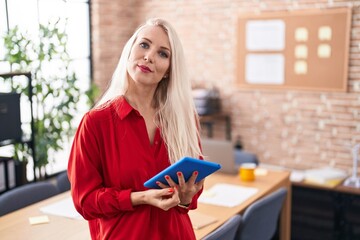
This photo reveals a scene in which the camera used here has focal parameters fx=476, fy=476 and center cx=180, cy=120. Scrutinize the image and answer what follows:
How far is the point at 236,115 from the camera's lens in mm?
5512

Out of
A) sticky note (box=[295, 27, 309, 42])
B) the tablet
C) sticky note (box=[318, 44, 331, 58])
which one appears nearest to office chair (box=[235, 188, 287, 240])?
the tablet

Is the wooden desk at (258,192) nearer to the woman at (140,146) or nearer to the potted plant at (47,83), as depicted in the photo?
the woman at (140,146)

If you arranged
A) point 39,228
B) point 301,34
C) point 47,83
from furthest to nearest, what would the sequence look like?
point 301,34 < point 47,83 < point 39,228

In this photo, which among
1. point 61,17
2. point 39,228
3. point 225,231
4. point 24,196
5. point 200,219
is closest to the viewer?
point 225,231

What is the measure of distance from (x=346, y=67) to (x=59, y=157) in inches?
124

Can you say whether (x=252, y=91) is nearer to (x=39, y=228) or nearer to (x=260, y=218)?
(x=260, y=218)

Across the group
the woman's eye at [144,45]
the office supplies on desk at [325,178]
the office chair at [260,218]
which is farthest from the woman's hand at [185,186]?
the office supplies on desk at [325,178]

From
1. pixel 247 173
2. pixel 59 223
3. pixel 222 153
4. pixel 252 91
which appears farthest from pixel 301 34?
pixel 59 223

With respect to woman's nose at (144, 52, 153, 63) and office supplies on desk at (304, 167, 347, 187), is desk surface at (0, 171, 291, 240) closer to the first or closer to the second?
office supplies on desk at (304, 167, 347, 187)

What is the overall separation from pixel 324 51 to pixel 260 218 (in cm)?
267

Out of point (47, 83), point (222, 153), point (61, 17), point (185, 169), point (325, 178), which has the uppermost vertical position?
point (61, 17)

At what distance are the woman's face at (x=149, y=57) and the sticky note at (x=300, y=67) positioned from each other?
11.5ft

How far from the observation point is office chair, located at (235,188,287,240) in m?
2.67

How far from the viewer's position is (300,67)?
5.06 meters
